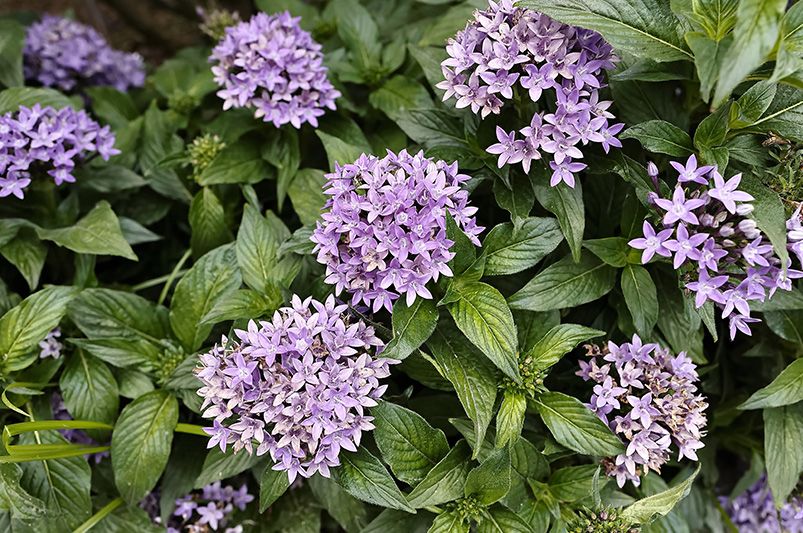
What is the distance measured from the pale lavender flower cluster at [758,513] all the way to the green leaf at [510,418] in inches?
41.9

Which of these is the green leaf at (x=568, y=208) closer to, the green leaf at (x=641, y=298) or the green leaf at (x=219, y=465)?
the green leaf at (x=641, y=298)

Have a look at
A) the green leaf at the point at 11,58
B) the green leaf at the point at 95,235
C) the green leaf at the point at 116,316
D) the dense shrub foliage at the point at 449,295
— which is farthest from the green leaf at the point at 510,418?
the green leaf at the point at 11,58

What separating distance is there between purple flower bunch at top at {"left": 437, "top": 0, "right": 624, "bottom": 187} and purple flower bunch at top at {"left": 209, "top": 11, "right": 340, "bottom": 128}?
601 mm

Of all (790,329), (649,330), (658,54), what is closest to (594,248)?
(649,330)

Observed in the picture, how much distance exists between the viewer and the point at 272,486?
5.19 feet

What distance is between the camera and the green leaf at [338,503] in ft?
6.04

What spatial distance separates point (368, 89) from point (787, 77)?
4.53 feet

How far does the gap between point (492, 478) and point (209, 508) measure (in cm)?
84

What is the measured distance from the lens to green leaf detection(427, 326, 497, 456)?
1521 millimetres

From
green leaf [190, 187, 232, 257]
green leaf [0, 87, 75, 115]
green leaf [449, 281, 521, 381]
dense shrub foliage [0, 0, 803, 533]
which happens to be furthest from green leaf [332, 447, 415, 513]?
green leaf [0, 87, 75, 115]

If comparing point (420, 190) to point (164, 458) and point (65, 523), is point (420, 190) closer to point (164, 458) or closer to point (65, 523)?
point (164, 458)

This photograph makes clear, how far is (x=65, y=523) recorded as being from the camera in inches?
71.6

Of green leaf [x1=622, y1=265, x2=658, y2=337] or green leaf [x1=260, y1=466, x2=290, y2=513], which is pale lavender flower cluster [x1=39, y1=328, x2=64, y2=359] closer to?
green leaf [x1=260, y1=466, x2=290, y2=513]

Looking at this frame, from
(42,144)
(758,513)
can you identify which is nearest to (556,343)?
(758,513)
